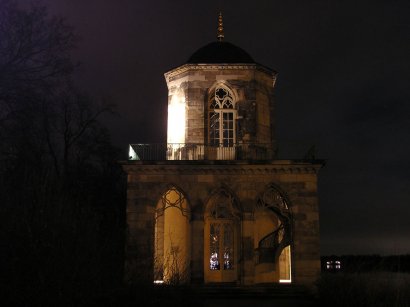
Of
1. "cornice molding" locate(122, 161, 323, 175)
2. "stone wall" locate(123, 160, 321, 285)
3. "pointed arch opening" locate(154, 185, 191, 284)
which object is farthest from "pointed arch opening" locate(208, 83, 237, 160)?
"pointed arch opening" locate(154, 185, 191, 284)

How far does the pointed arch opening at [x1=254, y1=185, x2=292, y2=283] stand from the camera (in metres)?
23.6

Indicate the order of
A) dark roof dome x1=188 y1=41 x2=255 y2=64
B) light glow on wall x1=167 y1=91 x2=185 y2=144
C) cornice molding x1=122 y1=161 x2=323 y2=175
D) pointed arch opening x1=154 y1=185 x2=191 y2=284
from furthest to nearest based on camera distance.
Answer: dark roof dome x1=188 y1=41 x2=255 y2=64
light glow on wall x1=167 y1=91 x2=185 y2=144
pointed arch opening x1=154 y1=185 x2=191 y2=284
cornice molding x1=122 y1=161 x2=323 y2=175

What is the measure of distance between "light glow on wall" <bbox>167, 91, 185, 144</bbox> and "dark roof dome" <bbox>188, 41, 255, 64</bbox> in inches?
69.3

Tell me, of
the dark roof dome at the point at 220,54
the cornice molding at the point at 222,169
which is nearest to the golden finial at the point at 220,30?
the dark roof dome at the point at 220,54

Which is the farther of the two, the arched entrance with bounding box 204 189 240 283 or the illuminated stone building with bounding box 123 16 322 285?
the arched entrance with bounding box 204 189 240 283

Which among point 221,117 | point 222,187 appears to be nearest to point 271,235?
point 222,187

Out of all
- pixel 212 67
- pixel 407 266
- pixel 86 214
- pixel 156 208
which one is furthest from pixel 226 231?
pixel 407 266

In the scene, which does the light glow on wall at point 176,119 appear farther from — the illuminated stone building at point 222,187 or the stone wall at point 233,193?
the stone wall at point 233,193

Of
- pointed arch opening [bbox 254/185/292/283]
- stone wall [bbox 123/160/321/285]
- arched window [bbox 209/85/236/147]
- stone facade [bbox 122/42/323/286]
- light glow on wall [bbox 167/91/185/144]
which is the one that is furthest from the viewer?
light glow on wall [bbox 167/91/185/144]

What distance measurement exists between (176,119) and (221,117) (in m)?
1.99

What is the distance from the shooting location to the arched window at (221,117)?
25328 millimetres

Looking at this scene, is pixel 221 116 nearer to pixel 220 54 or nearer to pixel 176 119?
pixel 176 119

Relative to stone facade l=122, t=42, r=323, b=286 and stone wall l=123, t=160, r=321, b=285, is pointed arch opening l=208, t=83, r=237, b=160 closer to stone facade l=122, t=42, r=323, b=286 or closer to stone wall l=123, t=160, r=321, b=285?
stone facade l=122, t=42, r=323, b=286

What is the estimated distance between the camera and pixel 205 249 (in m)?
24.5
